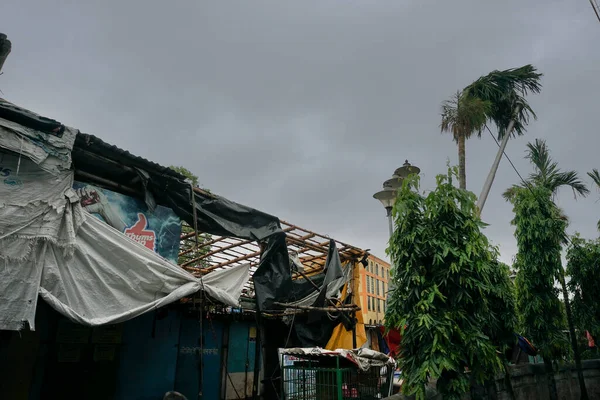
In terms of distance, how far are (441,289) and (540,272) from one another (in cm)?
668

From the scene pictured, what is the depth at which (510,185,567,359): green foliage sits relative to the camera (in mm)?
11250

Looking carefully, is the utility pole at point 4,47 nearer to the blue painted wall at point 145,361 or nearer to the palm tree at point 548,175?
the blue painted wall at point 145,361

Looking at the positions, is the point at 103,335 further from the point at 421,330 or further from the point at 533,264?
the point at 533,264

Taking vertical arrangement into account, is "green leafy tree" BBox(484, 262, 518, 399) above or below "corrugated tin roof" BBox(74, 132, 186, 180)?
below

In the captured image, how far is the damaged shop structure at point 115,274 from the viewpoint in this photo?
4758 millimetres

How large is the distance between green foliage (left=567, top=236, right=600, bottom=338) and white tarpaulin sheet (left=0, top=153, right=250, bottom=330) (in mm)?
13368

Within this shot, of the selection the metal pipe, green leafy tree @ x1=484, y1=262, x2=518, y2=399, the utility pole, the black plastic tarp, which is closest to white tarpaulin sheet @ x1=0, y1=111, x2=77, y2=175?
the utility pole

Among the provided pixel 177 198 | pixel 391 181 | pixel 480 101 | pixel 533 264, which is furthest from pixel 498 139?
pixel 177 198

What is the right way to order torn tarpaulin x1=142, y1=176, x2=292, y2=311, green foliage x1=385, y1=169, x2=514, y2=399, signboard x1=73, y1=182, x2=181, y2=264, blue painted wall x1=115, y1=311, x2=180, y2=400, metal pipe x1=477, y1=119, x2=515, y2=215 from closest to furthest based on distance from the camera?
1. signboard x1=73, y1=182, x2=181, y2=264
2. green foliage x1=385, y1=169, x2=514, y2=399
3. torn tarpaulin x1=142, y1=176, x2=292, y2=311
4. blue painted wall x1=115, y1=311, x2=180, y2=400
5. metal pipe x1=477, y1=119, x2=515, y2=215

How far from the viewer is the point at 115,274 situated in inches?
209

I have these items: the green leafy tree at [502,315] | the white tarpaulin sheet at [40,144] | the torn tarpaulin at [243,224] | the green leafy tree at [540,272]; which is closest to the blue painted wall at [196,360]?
the torn tarpaulin at [243,224]

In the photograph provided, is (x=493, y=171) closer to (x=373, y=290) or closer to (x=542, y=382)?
(x=542, y=382)

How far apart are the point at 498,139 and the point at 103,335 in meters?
14.1

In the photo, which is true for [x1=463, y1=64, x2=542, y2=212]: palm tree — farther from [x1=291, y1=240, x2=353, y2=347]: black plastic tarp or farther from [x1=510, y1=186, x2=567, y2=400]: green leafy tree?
[x1=291, y1=240, x2=353, y2=347]: black plastic tarp
